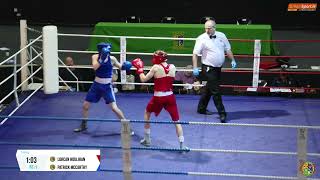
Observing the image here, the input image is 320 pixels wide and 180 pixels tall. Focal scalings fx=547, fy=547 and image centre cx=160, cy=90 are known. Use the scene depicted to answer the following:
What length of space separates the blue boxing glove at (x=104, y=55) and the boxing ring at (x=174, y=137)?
762 millimetres

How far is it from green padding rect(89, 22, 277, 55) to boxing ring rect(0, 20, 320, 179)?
6.70 ft

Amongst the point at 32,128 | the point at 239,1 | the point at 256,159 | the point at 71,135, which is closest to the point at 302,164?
the point at 256,159

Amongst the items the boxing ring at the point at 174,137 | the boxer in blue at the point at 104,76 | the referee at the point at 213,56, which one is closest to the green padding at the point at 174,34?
the boxing ring at the point at 174,137

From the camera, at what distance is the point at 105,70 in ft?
23.0

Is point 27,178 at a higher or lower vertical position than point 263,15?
lower

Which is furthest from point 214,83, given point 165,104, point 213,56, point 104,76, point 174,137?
point 104,76

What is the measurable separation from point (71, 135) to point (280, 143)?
→ 8.97 ft

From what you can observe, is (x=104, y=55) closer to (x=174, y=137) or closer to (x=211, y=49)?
(x=174, y=137)

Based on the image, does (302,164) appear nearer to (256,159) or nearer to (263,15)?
(256,159)

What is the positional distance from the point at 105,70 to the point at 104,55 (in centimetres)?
23

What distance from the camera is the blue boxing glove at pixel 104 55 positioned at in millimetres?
6812

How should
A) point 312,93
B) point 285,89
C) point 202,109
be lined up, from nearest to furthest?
point 202,109, point 285,89, point 312,93

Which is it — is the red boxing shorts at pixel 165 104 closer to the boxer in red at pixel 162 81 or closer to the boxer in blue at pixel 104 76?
the boxer in red at pixel 162 81

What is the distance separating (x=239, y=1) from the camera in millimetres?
14422
